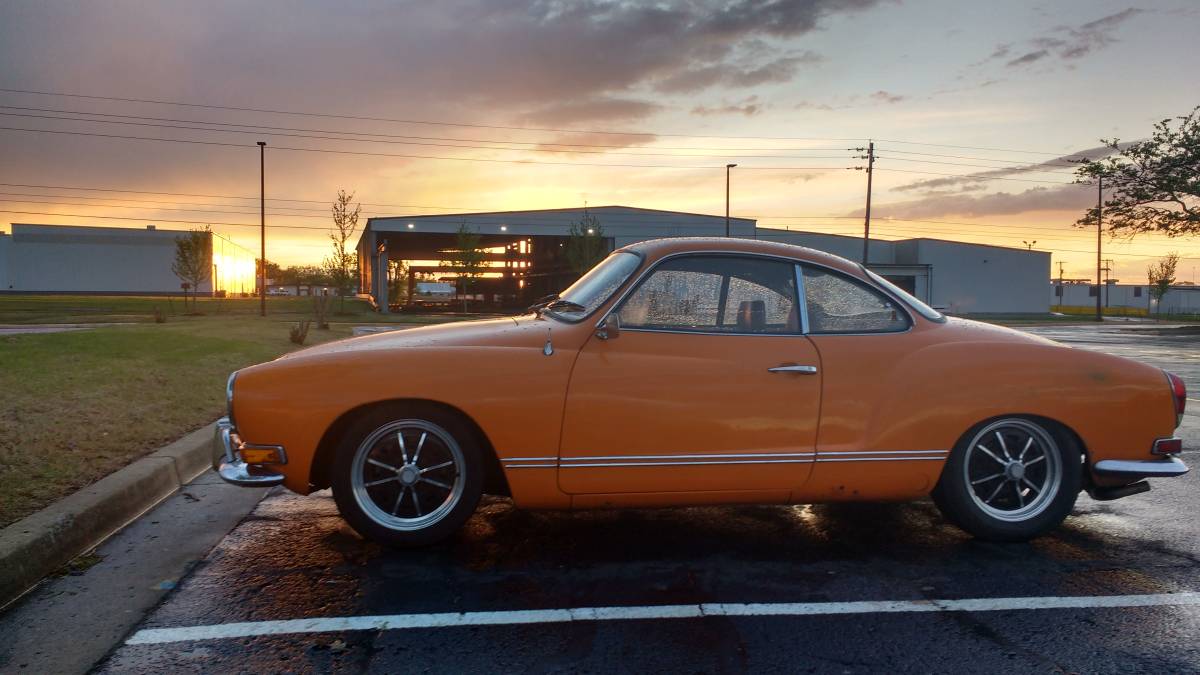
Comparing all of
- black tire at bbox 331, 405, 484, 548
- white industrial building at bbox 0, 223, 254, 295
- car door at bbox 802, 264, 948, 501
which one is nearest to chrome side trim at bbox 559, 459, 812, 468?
car door at bbox 802, 264, 948, 501

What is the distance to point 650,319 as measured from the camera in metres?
3.80

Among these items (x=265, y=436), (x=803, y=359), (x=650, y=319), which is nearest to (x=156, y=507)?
(x=265, y=436)

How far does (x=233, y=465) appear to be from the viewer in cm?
375

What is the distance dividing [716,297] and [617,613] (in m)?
1.66

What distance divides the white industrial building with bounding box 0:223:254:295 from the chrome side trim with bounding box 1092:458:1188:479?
279 feet

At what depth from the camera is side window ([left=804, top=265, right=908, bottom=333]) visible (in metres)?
3.93

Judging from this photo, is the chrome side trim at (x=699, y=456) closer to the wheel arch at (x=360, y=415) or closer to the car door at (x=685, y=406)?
the car door at (x=685, y=406)

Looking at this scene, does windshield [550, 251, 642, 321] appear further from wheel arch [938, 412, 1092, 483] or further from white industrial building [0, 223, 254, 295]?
white industrial building [0, 223, 254, 295]

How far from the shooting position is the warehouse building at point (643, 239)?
153 ft

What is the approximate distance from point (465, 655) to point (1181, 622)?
8.92ft

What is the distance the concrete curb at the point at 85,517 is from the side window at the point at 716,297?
285 cm

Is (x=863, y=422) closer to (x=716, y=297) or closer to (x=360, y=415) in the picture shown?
(x=716, y=297)

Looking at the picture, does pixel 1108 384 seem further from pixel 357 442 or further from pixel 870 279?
pixel 357 442

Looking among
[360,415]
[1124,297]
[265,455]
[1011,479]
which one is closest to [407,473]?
[360,415]
